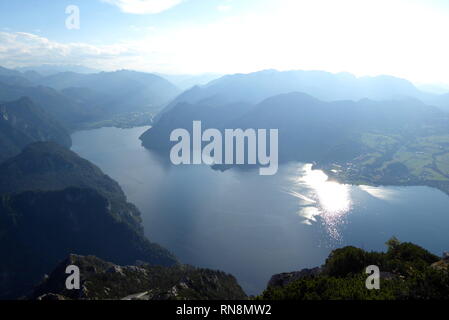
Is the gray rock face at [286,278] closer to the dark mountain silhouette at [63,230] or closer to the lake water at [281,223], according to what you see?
the lake water at [281,223]

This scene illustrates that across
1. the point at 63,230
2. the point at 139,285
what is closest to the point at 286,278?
the point at 139,285

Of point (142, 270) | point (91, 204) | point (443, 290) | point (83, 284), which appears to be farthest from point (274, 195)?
point (443, 290)

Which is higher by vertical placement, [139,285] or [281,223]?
[139,285]

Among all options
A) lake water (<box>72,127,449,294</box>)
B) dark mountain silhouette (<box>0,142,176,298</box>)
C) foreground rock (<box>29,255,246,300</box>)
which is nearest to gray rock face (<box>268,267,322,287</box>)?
foreground rock (<box>29,255,246,300</box>)

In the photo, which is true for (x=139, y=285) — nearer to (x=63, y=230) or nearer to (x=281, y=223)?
(x=281, y=223)

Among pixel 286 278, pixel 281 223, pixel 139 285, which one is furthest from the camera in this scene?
pixel 281 223

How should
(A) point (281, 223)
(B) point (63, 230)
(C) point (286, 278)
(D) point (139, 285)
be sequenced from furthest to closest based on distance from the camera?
(B) point (63, 230) < (A) point (281, 223) < (D) point (139, 285) < (C) point (286, 278)
